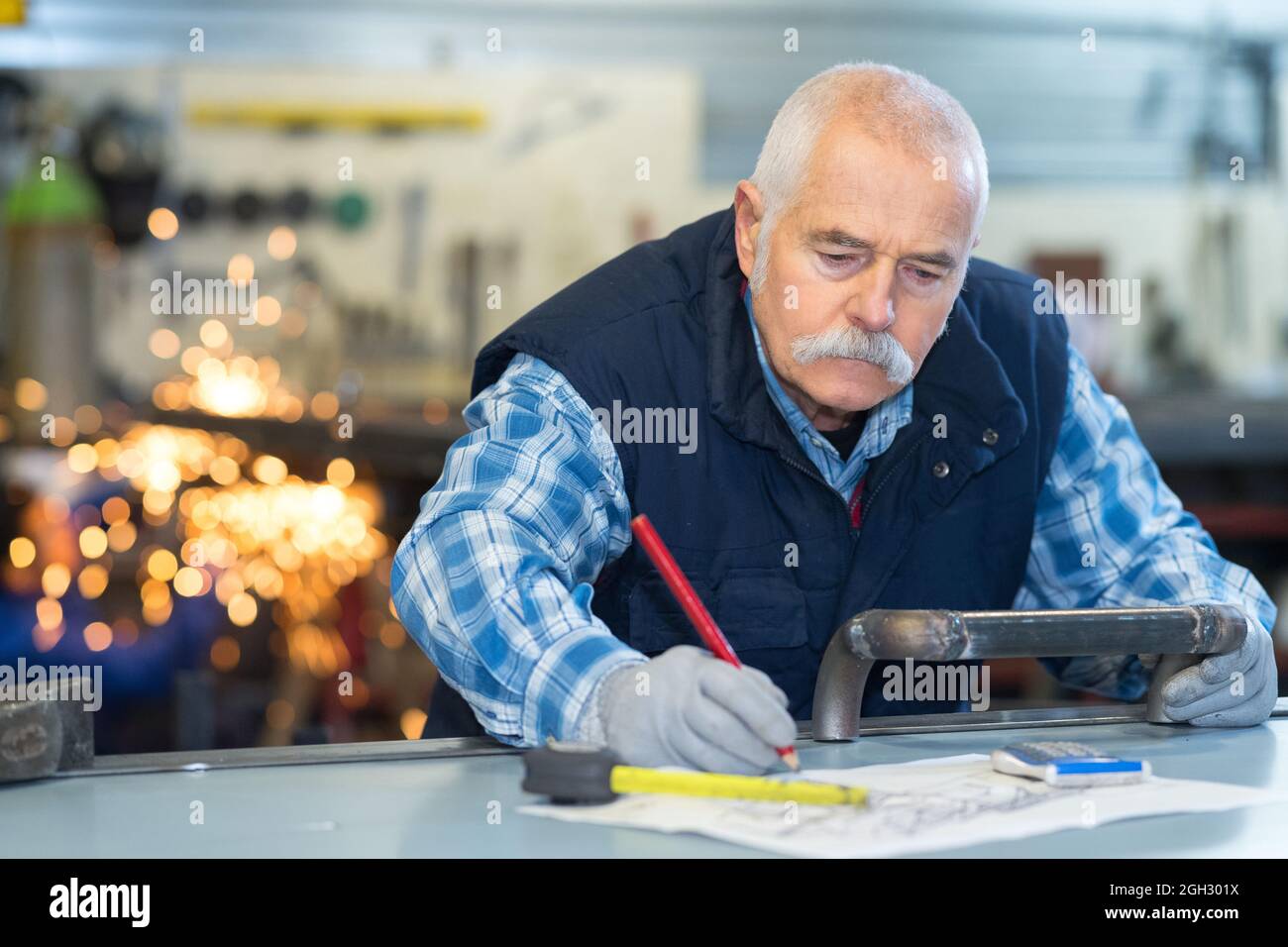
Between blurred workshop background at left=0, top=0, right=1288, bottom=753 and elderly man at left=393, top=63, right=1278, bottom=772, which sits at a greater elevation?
blurred workshop background at left=0, top=0, right=1288, bottom=753

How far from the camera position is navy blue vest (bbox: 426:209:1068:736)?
4.80 feet

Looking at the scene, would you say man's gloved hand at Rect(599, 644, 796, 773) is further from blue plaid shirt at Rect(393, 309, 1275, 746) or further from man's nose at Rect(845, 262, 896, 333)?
man's nose at Rect(845, 262, 896, 333)

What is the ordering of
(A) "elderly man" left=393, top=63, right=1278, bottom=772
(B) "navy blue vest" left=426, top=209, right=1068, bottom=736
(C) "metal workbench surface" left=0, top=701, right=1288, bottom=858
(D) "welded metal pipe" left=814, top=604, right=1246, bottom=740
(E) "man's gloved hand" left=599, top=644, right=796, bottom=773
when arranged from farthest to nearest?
(B) "navy blue vest" left=426, top=209, right=1068, bottom=736, (A) "elderly man" left=393, top=63, right=1278, bottom=772, (D) "welded metal pipe" left=814, top=604, right=1246, bottom=740, (E) "man's gloved hand" left=599, top=644, right=796, bottom=773, (C) "metal workbench surface" left=0, top=701, right=1288, bottom=858

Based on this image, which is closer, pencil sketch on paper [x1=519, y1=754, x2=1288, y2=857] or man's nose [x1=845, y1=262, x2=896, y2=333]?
pencil sketch on paper [x1=519, y1=754, x2=1288, y2=857]

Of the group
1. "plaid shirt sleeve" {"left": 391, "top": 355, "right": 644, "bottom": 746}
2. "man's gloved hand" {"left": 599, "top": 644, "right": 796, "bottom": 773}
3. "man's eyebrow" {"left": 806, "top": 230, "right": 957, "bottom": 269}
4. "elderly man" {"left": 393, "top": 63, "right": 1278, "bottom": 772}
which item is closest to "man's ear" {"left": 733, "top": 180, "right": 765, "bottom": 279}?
"elderly man" {"left": 393, "top": 63, "right": 1278, "bottom": 772}

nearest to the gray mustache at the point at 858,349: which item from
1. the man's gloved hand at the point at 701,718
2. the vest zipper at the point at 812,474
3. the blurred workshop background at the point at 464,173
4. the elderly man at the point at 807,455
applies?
the elderly man at the point at 807,455

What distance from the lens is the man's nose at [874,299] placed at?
1.35 metres

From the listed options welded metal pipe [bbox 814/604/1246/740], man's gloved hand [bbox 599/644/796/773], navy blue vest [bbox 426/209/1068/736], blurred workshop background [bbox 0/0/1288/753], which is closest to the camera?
man's gloved hand [bbox 599/644/796/773]

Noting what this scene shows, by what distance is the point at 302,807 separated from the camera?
958 millimetres

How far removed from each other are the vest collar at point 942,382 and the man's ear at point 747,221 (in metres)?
0.03

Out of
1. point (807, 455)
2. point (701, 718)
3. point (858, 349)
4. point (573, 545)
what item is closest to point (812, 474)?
point (807, 455)

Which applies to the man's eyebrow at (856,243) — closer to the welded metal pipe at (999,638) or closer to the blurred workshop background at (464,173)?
the welded metal pipe at (999,638)

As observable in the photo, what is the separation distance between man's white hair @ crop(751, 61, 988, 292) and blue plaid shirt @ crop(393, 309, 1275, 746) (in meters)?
0.18
